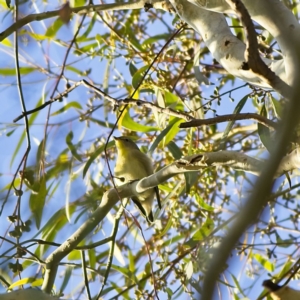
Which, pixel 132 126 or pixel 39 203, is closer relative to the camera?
pixel 39 203

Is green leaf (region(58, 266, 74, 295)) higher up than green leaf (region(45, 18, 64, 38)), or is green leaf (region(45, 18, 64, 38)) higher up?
green leaf (region(45, 18, 64, 38))

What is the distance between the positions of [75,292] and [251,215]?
1.98 m

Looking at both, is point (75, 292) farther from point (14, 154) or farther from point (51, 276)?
point (51, 276)

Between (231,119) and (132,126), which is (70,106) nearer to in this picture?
(132,126)

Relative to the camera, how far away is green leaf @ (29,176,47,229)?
6.06 ft

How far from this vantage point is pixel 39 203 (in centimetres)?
189

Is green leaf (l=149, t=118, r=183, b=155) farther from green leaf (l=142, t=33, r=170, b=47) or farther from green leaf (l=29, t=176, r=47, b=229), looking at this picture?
green leaf (l=142, t=33, r=170, b=47)

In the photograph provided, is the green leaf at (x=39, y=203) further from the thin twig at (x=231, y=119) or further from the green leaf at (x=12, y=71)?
the thin twig at (x=231, y=119)

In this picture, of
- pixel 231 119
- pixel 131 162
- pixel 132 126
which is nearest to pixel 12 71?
pixel 132 126

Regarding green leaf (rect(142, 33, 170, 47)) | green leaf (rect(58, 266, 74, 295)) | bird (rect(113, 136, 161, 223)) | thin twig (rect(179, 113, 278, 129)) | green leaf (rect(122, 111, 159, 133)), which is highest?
green leaf (rect(142, 33, 170, 47))

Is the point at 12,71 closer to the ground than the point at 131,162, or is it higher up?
higher up

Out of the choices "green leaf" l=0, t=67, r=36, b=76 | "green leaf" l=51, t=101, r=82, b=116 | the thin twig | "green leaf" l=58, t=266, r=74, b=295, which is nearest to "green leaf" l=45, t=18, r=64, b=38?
"green leaf" l=0, t=67, r=36, b=76

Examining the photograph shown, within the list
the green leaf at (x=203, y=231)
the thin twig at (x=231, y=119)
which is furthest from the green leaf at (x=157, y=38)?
the thin twig at (x=231, y=119)

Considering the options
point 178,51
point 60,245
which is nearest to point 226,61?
point 60,245
